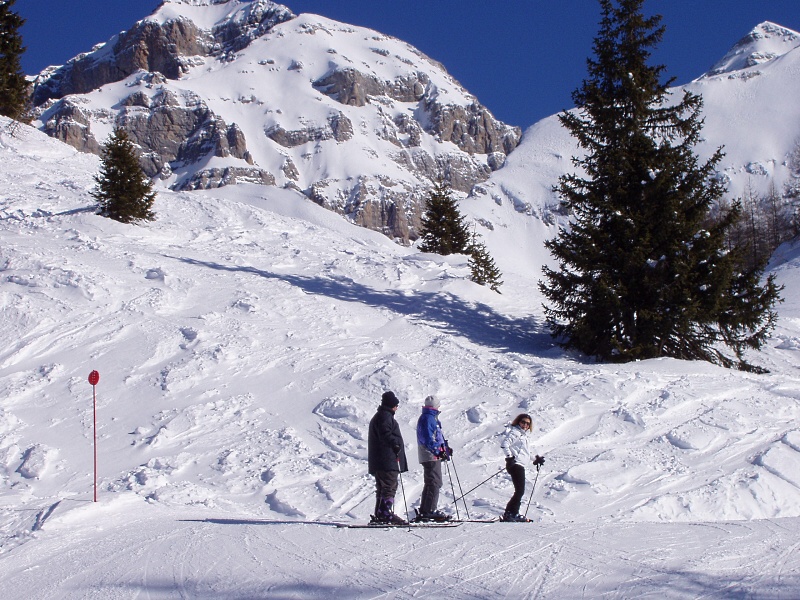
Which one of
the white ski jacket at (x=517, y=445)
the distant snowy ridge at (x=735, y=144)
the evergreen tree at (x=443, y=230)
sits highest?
the distant snowy ridge at (x=735, y=144)

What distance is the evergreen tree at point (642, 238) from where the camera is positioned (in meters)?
14.5

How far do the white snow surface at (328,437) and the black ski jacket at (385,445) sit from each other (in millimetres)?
775

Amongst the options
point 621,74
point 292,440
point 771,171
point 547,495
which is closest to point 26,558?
point 292,440

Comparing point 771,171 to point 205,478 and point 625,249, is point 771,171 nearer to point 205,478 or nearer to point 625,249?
point 625,249

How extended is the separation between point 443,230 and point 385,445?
22.6 metres

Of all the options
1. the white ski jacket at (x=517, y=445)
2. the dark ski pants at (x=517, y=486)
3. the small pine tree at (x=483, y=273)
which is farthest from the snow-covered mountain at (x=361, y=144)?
the dark ski pants at (x=517, y=486)

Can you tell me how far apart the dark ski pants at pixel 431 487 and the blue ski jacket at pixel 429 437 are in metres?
0.09

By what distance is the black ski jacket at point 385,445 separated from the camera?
7535 mm

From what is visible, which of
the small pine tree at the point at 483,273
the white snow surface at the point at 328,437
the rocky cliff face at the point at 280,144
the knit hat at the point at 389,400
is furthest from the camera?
the rocky cliff face at the point at 280,144

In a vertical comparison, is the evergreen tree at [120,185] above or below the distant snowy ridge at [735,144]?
below

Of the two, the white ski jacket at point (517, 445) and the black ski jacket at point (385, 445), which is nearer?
the black ski jacket at point (385, 445)

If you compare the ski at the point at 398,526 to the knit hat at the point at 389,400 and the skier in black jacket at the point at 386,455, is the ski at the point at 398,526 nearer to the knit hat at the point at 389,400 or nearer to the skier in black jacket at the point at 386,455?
the skier in black jacket at the point at 386,455

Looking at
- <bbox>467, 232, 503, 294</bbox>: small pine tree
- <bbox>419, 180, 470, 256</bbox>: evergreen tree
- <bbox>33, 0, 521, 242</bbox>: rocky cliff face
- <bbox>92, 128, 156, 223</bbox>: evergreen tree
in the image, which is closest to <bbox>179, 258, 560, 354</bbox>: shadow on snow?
<bbox>467, 232, 503, 294</bbox>: small pine tree

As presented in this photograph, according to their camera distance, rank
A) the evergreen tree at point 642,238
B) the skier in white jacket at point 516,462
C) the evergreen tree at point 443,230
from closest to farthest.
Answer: the skier in white jacket at point 516,462 < the evergreen tree at point 642,238 < the evergreen tree at point 443,230
